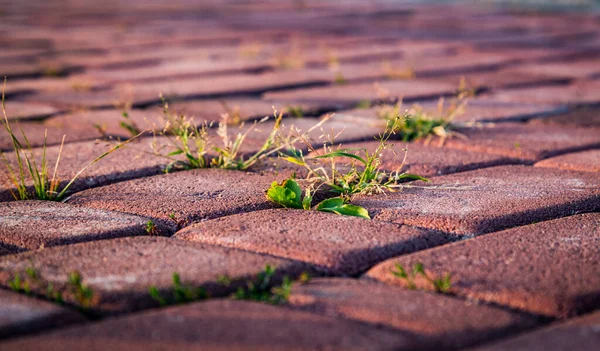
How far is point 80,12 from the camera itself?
28.2 ft

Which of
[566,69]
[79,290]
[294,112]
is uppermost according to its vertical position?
[79,290]

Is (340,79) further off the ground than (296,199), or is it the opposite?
(296,199)

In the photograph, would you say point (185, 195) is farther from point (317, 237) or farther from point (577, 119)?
→ point (577, 119)

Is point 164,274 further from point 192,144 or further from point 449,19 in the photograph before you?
point 449,19

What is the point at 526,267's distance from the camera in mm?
1389

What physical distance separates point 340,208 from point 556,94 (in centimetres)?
209

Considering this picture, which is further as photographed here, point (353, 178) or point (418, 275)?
point (353, 178)

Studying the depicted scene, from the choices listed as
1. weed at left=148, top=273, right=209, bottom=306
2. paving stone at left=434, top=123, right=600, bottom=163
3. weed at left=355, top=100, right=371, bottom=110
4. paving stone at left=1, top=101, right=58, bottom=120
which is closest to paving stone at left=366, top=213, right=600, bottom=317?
weed at left=148, top=273, right=209, bottom=306

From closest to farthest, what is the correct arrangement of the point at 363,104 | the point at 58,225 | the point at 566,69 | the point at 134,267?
1. the point at 134,267
2. the point at 58,225
3. the point at 363,104
4. the point at 566,69

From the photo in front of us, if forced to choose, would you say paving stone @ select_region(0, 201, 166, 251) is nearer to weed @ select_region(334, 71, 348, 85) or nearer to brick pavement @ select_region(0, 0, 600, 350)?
brick pavement @ select_region(0, 0, 600, 350)

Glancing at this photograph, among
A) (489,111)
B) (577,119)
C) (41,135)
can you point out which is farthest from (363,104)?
(41,135)

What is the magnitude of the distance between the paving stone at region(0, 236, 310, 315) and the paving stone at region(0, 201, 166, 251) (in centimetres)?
7

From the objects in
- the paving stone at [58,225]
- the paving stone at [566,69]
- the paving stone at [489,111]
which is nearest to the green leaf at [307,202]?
the paving stone at [58,225]

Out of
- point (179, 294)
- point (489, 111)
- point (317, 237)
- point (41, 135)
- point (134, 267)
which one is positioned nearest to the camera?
point (179, 294)
